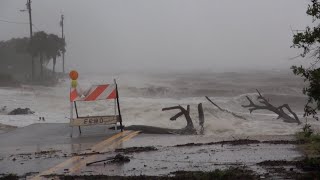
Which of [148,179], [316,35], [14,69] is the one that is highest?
[14,69]

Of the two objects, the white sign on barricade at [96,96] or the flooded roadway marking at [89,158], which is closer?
the flooded roadway marking at [89,158]

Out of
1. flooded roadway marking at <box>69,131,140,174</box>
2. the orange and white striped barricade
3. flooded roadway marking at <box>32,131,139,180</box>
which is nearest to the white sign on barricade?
the orange and white striped barricade

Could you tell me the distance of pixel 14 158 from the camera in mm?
9625

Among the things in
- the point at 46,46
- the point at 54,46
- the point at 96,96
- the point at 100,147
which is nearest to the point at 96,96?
the point at 96,96

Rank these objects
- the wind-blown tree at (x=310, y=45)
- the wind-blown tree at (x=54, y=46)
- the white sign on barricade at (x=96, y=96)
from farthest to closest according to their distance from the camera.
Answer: the wind-blown tree at (x=54, y=46) < the white sign on barricade at (x=96, y=96) < the wind-blown tree at (x=310, y=45)

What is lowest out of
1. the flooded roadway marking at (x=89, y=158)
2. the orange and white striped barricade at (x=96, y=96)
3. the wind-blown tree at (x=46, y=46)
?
the flooded roadway marking at (x=89, y=158)

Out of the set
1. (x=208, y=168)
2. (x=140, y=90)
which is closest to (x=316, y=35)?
(x=208, y=168)

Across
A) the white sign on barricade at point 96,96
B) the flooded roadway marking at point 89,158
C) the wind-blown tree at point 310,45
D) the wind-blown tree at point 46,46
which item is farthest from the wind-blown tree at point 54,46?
the wind-blown tree at point 310,45

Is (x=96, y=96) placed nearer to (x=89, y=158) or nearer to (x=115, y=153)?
(x=115, y=153)

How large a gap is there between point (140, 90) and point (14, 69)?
41551 millimetres

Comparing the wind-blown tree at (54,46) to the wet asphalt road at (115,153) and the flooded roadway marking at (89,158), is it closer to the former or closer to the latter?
the wet asphalt road at (115,153)

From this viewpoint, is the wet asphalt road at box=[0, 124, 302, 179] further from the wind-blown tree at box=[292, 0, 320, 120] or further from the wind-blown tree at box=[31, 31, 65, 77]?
the wind-blown tree at box=[31, 31, 65, 77]

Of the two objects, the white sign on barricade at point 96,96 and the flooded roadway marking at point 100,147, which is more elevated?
the white sign on barricade at point 96,96

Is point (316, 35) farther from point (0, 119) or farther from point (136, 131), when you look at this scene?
point (0, 119)
